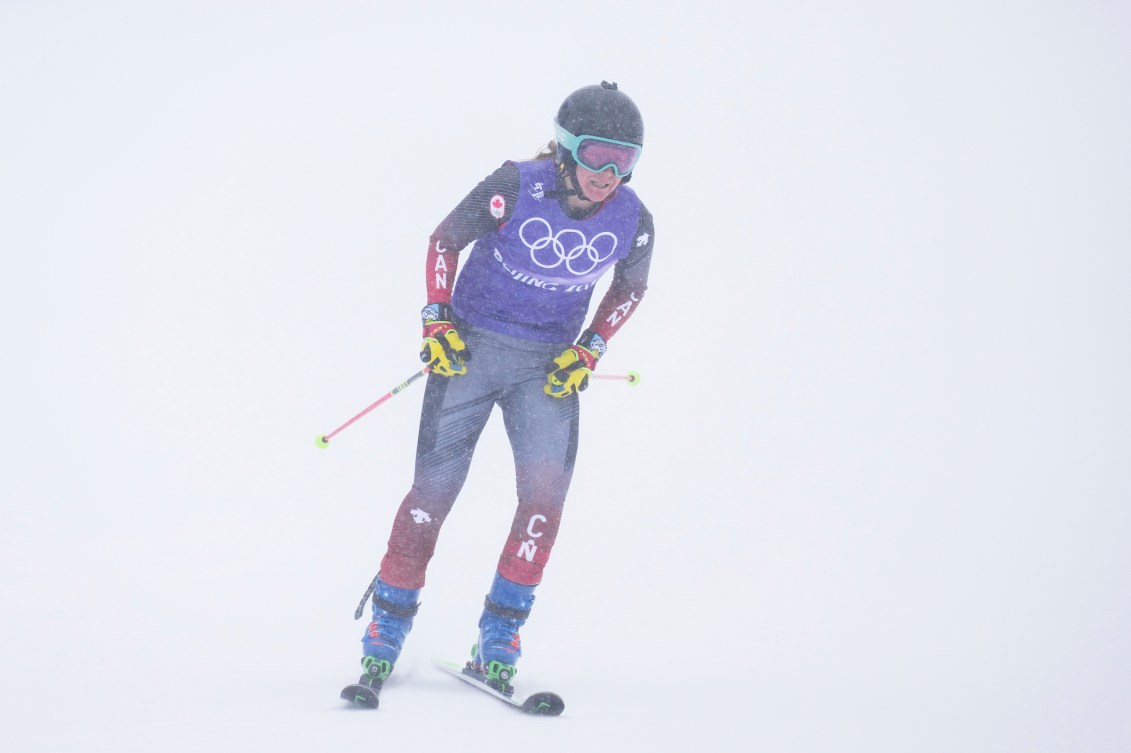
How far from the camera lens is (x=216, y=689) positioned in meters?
3.38

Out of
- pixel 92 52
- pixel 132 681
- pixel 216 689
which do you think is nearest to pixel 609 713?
pixel 216 689

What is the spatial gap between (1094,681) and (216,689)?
319 centimetres

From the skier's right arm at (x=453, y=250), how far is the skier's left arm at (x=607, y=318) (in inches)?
13.3

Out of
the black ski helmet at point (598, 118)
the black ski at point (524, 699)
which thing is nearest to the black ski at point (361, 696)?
the black ski at point (524, 699)

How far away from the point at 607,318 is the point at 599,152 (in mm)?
668

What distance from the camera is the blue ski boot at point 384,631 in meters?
3.38

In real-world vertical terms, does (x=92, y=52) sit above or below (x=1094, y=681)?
above

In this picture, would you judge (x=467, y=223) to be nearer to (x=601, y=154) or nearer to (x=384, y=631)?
(x=601, y=154)

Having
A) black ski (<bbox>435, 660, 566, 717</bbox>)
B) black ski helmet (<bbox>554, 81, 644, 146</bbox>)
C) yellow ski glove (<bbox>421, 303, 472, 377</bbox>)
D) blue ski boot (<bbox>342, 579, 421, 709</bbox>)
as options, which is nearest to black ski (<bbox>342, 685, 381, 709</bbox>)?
blue ski boot (<bbox>342, 579, 421, 709</bbox>)

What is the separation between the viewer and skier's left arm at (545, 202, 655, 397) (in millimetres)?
3631

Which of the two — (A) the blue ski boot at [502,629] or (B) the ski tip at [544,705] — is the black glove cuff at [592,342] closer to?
(A) the blue ski boot at [502,629]

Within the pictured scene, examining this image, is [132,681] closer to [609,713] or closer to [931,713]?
[609,713]

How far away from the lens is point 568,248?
139 inches

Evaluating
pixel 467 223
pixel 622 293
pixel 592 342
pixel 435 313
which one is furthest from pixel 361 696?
pixel 622 293
